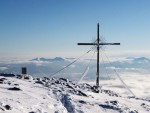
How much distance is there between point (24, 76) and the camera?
3722 cm

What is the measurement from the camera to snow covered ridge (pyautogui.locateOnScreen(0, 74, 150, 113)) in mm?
23848

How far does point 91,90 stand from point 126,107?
6771 mm

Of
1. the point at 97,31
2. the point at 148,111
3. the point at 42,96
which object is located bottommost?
the point at 148,111

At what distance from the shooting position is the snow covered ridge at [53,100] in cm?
2385

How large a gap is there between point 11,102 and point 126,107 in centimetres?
1054

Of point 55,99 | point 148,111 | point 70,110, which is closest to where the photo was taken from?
point 70,110

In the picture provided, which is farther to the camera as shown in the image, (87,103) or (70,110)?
(87,103)

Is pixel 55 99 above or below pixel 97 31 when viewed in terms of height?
below

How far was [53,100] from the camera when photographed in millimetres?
27156

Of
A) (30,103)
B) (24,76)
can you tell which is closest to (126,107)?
(30,103)

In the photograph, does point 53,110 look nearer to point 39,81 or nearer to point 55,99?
point 55,99

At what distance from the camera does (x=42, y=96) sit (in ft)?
91.4

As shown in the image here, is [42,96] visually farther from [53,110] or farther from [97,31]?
[97,31]

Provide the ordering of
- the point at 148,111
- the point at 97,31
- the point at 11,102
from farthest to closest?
1. the point at 97,31
2. the point at 148,111
3. the point at 11,102
